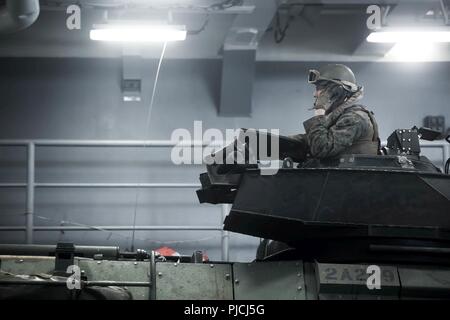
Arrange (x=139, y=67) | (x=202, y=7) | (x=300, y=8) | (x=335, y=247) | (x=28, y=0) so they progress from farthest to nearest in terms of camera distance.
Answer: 1. (x=139, y=67)
2. (x=300, y=8)
3. (x=202, y=7)
4. (x=28, y=0)
5. (x=335, y=247)

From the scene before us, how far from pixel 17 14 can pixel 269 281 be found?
6.13 metres

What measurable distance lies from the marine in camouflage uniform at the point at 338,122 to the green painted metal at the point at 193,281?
Answer: 1.09 meters

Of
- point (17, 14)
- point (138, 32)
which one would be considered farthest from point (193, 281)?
point (138, 32)

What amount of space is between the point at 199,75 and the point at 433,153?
3.40 metres

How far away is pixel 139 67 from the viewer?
14242 mm

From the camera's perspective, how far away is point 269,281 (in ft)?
21.7

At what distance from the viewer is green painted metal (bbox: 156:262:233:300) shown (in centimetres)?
653

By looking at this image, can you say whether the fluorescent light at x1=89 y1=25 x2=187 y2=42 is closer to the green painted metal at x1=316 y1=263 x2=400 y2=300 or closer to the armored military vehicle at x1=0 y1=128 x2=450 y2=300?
the armored military vehicle at x1=0 y1=128 x2=450 y2=300

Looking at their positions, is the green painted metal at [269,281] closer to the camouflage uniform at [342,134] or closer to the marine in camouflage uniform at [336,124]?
the marine in camouflage uniform at [336,124]

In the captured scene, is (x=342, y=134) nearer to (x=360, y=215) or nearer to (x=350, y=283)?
(x=360, y=215)

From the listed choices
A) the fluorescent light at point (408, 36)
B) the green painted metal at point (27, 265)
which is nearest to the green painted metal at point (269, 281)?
the green painted metal at point (27, 265)

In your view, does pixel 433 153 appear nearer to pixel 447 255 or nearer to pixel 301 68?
pixel 301 68

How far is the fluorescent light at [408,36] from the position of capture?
41.3 ft

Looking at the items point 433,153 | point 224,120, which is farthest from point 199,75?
point 433,153
